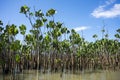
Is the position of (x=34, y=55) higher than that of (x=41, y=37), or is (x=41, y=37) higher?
(x=41, y=37)

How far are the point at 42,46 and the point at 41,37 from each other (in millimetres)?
3607

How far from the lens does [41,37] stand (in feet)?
101

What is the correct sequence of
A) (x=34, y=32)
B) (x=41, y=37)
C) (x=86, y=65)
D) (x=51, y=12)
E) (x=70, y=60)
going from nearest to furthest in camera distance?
(x=51, y=12) < (x=34, y=32) < (x=41, y=37) < (x=70, y=60) < (x=86, y=65)

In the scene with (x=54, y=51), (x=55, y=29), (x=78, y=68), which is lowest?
(x=78, y=68)

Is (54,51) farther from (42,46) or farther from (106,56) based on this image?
(106,56)

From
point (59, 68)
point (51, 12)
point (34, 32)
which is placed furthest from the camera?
point (59, 68)

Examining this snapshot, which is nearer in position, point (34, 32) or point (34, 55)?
point (34, 32)

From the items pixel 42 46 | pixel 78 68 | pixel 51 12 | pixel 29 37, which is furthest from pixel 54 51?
pixel 51 12

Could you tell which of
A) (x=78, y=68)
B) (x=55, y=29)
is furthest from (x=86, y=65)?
(x=55, y=29)

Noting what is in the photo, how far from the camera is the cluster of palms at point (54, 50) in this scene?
971 inches

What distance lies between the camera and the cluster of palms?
24.7 meters

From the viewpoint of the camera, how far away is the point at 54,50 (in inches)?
1395

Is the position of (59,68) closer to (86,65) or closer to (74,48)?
(74,48)

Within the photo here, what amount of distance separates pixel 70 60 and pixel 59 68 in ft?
14.1
